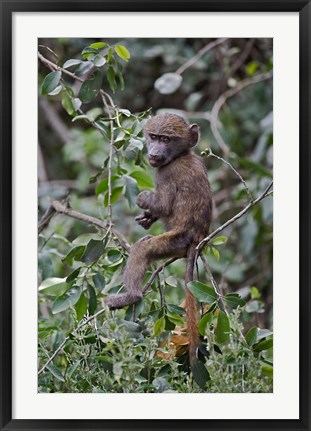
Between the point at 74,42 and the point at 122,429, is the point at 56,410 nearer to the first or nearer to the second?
the point at 122,429

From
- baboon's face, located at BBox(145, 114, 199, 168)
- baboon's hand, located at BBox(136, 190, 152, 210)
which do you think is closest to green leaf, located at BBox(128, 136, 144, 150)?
baboon's face, located at BBox(145, 114, 199, 168)

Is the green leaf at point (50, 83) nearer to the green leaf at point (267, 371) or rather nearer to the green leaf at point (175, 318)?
the green leaf at point (175, 318)

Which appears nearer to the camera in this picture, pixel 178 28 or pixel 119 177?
pixel 178 28

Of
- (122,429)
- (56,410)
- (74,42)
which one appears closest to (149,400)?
(122,429)

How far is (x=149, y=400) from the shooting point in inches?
120

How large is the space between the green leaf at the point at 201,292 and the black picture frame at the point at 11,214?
0.41 metres

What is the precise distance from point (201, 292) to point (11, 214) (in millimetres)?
865

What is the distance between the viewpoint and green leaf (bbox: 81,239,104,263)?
11.8 ft

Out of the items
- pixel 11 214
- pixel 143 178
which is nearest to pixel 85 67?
pixel 143 178

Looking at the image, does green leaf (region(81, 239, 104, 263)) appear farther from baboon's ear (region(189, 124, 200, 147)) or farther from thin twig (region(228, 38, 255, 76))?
thin twig (region(228, 38, 255, 76))

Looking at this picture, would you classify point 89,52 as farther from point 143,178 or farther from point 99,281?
point 99,281

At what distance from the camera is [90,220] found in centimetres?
399

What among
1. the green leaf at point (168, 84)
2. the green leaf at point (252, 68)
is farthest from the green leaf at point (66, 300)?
the green leaf at point (252, 68)

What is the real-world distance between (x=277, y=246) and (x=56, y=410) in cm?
110
